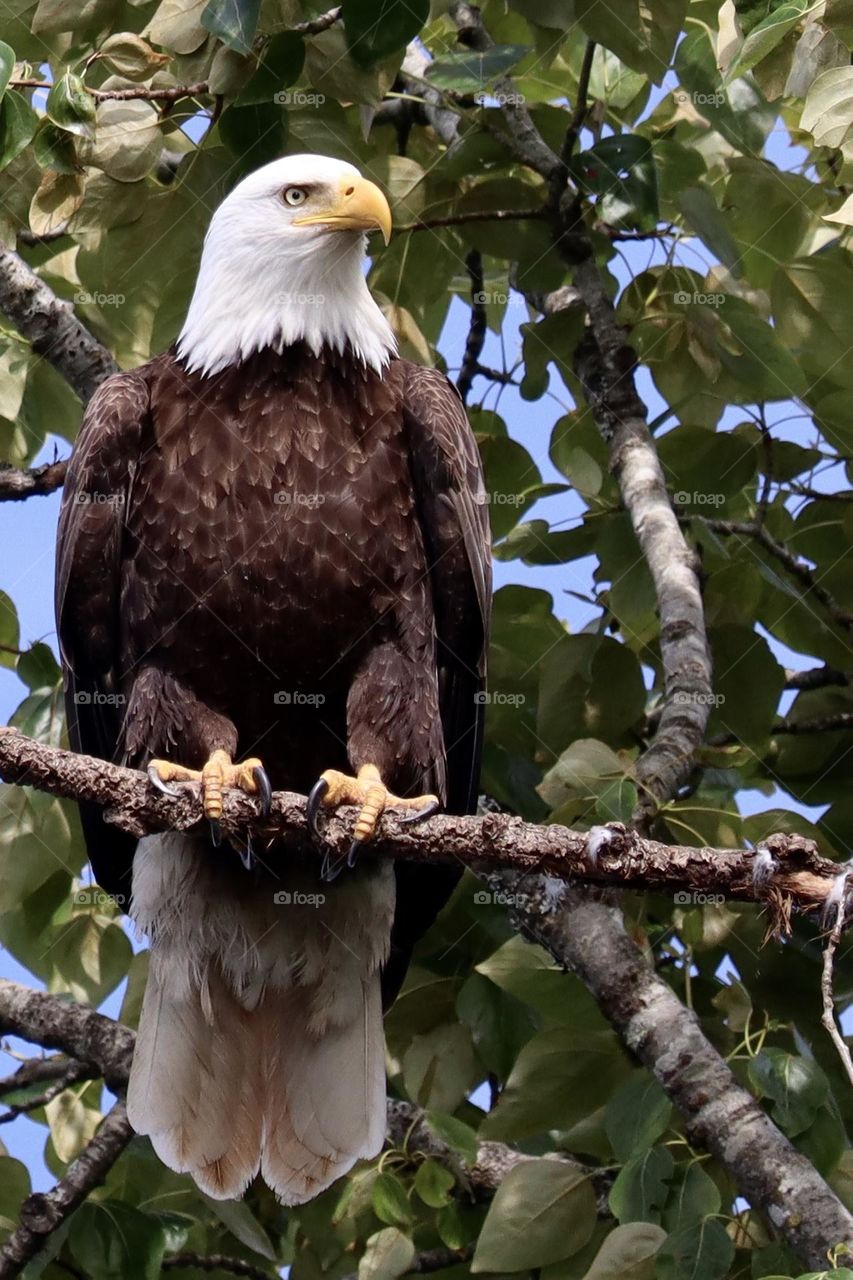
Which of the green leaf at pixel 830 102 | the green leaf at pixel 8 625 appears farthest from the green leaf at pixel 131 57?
the green leaf at pixel 830 102

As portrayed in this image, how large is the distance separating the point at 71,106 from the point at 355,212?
76cm

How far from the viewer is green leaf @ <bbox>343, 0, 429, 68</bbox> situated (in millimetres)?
3557

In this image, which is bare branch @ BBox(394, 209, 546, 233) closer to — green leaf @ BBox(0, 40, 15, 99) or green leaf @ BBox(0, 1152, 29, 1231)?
green leaf @ BBox(0, 40, 15, 99)

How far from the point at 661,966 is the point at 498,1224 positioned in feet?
3.52

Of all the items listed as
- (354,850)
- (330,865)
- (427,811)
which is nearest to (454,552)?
(427,811)

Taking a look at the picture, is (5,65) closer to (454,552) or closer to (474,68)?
(474,68)

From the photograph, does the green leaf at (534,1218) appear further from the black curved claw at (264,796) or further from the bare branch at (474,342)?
the bare branch at (474,342)

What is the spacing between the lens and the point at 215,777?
3400 millimetres

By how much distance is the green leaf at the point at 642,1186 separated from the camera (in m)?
3.24

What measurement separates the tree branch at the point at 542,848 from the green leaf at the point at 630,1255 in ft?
2.64

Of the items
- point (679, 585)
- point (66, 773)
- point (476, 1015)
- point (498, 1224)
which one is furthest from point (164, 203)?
point (498, 1224)

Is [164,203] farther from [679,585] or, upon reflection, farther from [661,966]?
[661,966]

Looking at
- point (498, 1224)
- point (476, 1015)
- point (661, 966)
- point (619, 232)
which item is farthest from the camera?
point (619, 232)

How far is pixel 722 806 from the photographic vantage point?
13.6 feet
